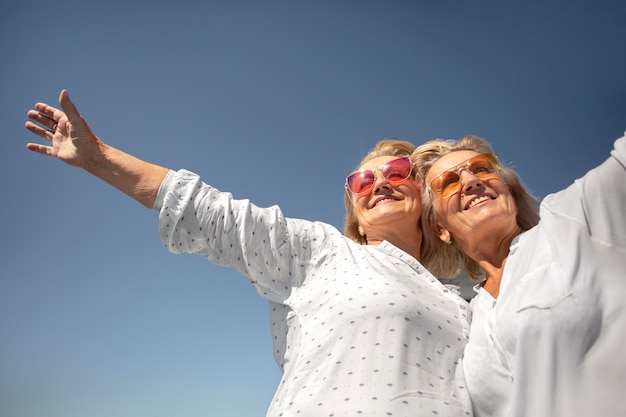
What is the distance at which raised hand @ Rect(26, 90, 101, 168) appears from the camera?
320 centimetres

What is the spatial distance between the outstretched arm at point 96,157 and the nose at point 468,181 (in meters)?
2.27

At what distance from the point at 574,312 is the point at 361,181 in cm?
228

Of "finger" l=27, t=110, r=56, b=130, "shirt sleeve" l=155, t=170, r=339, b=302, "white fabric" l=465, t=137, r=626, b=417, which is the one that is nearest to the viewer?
"white fabric" l=465, t=137, r=626, b=417

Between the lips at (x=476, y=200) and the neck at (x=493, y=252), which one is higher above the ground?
the lips at (x=476, y=200)

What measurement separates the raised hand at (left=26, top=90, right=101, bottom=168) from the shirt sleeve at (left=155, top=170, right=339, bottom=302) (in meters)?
0.62

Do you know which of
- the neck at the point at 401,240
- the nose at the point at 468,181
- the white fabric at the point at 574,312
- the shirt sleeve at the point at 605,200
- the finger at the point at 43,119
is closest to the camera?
the white fabric at the point at 574,312

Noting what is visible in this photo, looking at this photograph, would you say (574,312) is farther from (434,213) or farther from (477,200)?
(434,213)

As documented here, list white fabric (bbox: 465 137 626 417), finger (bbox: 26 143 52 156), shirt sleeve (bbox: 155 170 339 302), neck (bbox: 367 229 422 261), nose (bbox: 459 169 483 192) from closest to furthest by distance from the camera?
white fabric (bbox: 465 137 626 417) → shirt sleeve (bbox: 155 170 339 302) → finger (bbox: 26 143 52 156) → nose (bbox: 459 169 483 192) → neck (bbox: 367 229 422 261)

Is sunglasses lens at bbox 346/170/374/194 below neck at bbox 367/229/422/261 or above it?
above

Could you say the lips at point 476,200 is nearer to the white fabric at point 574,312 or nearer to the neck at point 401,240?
the neck at point 401,240

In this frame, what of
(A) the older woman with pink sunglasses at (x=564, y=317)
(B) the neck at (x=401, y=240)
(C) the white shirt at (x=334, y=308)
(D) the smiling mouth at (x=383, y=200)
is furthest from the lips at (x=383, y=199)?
(A) the older woman with pink sunglasses at (x=564, y=317)

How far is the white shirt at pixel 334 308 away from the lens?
2.58 metres

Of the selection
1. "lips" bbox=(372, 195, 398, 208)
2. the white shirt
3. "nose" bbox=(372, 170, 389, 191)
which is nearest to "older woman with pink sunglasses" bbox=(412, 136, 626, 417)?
the white shirt

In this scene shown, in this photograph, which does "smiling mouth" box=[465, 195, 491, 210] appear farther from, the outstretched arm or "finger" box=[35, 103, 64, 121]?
"finger" box=[35, 103, 64, 121]
